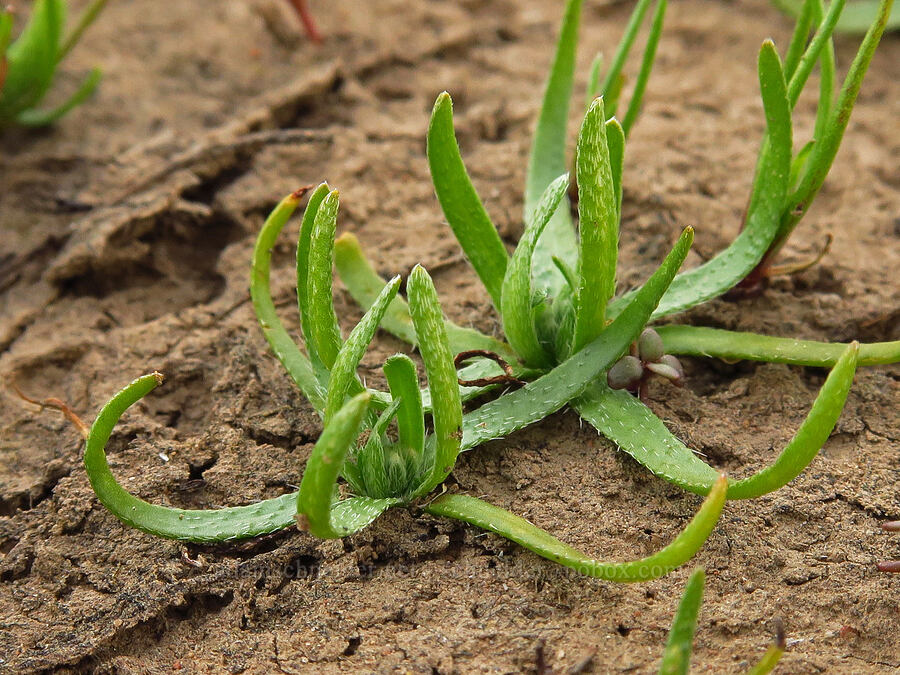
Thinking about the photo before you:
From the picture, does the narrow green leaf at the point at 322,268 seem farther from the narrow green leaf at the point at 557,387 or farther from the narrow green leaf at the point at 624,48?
the narrow green leaf at the point at 624,48

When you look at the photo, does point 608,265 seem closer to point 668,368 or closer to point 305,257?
point 668,368

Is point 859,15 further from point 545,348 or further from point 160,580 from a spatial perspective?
point 160,580

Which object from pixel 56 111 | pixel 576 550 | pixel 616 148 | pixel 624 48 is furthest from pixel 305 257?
pixel 56 111

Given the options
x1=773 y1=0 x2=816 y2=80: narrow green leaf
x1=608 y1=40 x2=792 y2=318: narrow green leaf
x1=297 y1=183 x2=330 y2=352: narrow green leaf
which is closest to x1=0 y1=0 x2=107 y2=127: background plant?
x1=297 y1=183 x2=330 y2=352: narrow green leaf

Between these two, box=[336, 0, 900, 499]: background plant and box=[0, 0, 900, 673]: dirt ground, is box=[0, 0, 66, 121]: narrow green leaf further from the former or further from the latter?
box=[336, 0, 900, 499]: background plant

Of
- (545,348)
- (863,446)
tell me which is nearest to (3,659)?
(545,348)

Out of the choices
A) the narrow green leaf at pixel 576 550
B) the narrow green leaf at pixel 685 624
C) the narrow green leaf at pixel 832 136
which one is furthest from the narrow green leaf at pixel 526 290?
the narrow green leaf at pixel 685 624
